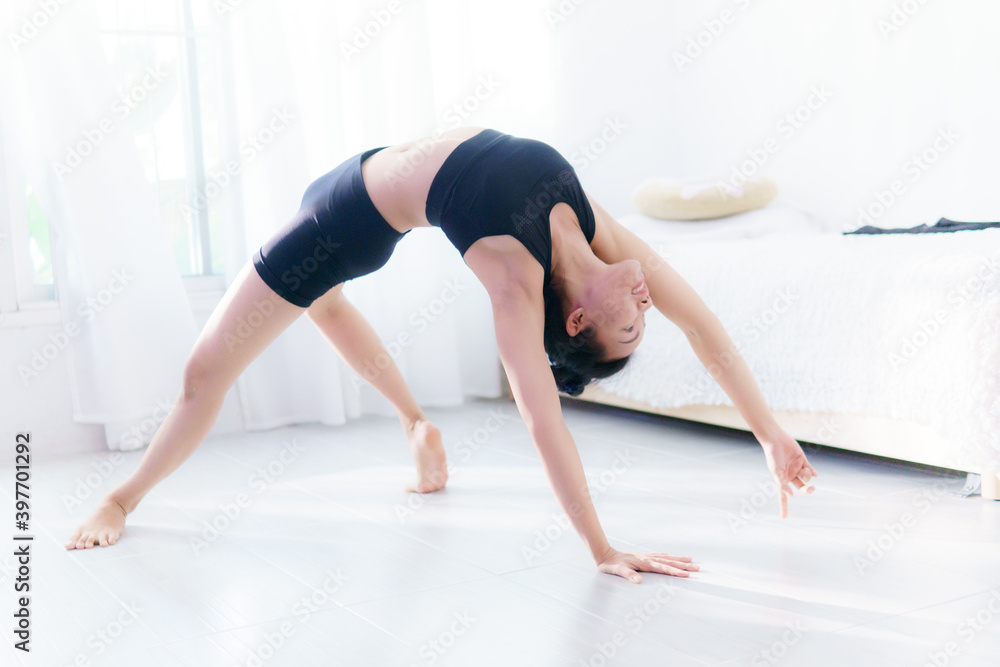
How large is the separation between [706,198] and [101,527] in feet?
6.42

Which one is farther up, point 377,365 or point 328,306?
point 328,306

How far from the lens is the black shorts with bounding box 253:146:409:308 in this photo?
174 centimetres

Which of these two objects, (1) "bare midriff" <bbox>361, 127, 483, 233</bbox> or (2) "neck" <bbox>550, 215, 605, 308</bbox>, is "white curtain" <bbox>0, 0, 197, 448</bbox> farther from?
(2) "neck" <bbox>550, 215, 605, 308</bbox>

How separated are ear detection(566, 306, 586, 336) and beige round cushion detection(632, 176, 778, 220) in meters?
1.45

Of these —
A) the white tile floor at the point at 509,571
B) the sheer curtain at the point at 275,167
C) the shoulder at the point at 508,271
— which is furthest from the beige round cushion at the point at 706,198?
the shoulder at the point at 508,271

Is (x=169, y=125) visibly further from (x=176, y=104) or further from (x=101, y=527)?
(x=101, y=527)

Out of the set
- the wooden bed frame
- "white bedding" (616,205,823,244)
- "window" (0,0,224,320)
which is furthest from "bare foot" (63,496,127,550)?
"white bedding" (616,205,823,244)

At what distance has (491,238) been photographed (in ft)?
5.07

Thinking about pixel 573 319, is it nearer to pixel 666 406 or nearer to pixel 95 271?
pixel 666 406

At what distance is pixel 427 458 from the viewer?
2184 mm

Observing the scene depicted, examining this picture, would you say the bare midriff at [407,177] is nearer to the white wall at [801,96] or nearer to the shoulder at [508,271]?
the shoulder at [508,271]

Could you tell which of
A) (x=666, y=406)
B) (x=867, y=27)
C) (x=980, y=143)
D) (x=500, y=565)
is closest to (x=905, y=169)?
(x=980, y=143)

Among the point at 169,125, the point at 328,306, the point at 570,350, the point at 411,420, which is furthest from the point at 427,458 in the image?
the point at 169,125

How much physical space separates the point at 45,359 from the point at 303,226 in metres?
1.41
